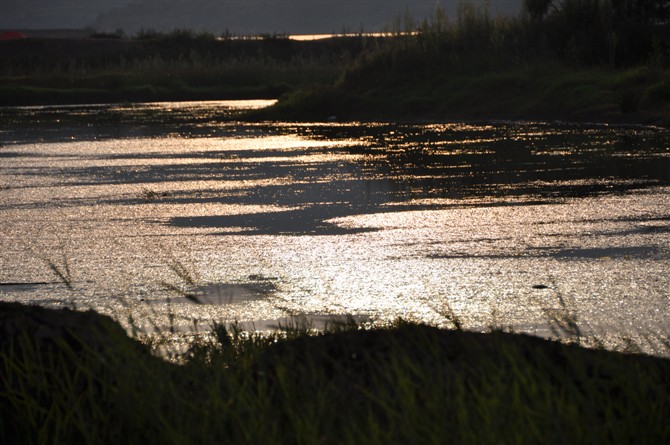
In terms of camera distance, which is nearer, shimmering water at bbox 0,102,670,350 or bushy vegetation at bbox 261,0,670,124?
shimmering water at bbox 0,102,670,350

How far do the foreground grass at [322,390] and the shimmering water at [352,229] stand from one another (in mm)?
285

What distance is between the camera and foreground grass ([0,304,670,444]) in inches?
136

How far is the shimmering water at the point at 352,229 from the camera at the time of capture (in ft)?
20.7

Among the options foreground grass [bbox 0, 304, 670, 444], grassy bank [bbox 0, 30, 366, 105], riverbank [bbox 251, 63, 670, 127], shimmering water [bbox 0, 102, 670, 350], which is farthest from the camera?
grassy bank [bbox 0, 30, 366, 105]

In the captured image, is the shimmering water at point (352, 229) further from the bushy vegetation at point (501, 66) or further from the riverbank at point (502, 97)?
the bushy vegetation at point (501, 66)

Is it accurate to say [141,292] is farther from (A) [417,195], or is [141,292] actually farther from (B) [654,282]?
(A) [417,195]

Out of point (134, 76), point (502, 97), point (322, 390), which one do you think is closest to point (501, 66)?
point (502, 97)

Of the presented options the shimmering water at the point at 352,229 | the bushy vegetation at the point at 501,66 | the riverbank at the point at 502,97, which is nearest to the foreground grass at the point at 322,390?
the shimmering water at the point at 352,229

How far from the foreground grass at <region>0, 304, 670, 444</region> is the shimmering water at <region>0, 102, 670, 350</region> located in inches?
11.2

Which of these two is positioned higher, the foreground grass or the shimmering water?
the foreground grass

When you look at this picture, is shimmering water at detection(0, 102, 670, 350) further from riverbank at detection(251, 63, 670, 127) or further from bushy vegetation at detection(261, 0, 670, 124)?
bushy vegetation at detection(261, 0, 670, 124)

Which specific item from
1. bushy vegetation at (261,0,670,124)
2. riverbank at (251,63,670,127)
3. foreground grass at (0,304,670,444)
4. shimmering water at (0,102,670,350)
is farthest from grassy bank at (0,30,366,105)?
foreground grass at (0,304,670,444)

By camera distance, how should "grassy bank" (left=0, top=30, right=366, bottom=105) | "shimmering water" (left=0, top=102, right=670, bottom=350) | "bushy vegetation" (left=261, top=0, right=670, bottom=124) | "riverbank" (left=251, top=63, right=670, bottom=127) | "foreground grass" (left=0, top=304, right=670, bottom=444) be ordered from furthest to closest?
1. "grassy bank" (left=0, top=30, right=366, bottom=105)
2. "bushy vegetation" (left=261, top=0, right=670, bottom=124)
3. "riverbank" (left=251, top=63, right=670, bottom=127)
4. "shimmering water" (left=0, top=102, right=670, bottom=350)
5. "foreground grass" (left=0, top=304, right=670, bottom=444)

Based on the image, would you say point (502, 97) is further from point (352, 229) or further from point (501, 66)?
point (352, 229)
